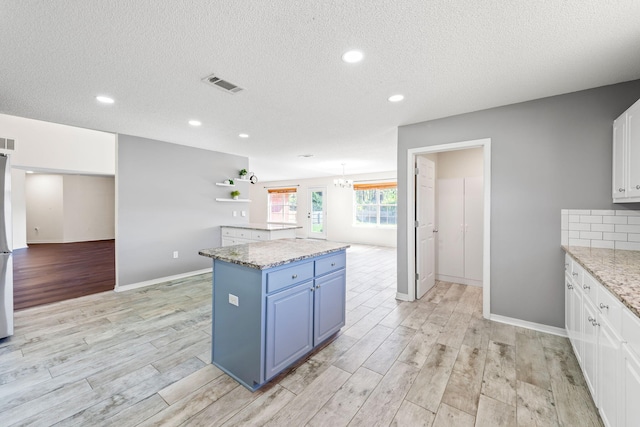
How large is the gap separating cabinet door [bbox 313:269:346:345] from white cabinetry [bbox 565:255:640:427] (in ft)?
5.80

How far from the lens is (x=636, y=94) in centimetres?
231

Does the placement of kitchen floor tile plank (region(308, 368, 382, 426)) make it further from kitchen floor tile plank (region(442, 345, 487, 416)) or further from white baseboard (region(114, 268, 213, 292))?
white baseboard (region(114, 268, 213, 292))

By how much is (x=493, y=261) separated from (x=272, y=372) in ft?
8.55

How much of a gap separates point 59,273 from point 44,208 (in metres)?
5.39

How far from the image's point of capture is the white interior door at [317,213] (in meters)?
9.70

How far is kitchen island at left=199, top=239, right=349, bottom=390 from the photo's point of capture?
1845 millimetres

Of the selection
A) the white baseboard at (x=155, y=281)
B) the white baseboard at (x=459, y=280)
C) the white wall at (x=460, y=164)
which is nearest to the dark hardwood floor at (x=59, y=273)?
the white baseboard at (x=155, y=281)

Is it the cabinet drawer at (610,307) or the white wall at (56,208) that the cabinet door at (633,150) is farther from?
the white wall at (56,208)

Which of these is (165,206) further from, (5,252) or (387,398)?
(387,398)

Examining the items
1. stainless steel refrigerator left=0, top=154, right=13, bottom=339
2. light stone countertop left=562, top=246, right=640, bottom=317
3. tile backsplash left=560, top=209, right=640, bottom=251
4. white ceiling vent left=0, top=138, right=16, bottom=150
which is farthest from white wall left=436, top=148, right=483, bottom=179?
white ceiling vent left=0, top=138, right=16, bottom=150

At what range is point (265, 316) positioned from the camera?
184 centimetres

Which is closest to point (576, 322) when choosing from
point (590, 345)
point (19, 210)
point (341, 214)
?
point (590, 345)

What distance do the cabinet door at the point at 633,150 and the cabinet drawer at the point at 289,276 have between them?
249 cm

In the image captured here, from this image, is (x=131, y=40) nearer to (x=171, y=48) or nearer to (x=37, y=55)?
(x=171, y=48)
